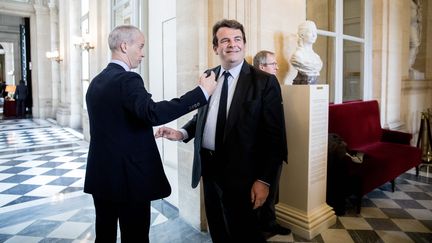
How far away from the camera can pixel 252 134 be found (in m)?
1.86

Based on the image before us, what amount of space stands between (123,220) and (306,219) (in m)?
1.87

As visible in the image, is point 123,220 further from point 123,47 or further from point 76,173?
point 76,173

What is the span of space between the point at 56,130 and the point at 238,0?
8682 mm

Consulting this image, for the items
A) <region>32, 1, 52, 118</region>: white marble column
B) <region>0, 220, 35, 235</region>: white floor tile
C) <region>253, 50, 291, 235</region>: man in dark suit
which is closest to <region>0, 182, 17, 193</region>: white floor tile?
<region>0, 220, 35, 235</region>: white floor tile

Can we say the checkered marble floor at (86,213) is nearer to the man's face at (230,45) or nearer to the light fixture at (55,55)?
the man's face at (230,45)

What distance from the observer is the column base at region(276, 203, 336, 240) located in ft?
10.00

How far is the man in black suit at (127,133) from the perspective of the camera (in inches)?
65.4

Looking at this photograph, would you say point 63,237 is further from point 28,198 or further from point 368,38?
point 368,38

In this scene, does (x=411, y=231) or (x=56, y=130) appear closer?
(x=411, y=231)

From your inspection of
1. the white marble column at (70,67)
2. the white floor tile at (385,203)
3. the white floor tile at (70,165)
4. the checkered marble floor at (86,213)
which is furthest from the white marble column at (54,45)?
the white floor tile at (385,203)

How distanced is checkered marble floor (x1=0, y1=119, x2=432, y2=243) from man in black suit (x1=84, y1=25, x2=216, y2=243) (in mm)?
1298

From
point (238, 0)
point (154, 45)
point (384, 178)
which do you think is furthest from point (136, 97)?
point (384, 178)

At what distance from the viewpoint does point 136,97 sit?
1.63 metres

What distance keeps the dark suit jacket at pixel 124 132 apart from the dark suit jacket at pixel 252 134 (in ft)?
0.81
